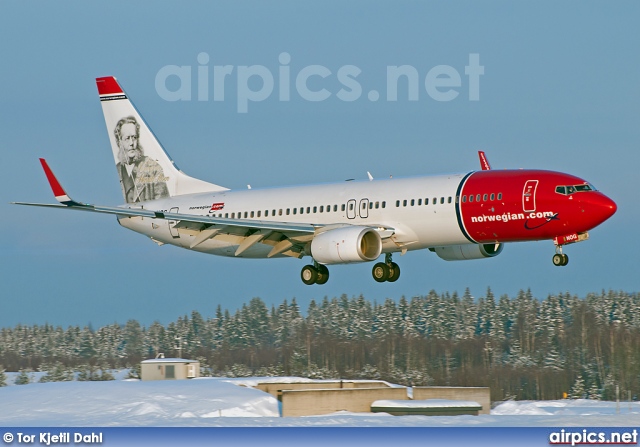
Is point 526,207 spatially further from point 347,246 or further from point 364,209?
point 347,246

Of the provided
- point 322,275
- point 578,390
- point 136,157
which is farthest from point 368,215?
point 578,390

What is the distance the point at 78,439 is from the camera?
52812 mm

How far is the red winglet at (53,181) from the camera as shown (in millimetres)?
54844

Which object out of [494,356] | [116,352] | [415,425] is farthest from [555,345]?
[415,425]

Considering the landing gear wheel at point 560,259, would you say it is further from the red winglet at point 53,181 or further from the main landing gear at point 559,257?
the red winglet at point 53,181

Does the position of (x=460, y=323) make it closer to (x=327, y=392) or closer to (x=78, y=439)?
(x=327, y=392)

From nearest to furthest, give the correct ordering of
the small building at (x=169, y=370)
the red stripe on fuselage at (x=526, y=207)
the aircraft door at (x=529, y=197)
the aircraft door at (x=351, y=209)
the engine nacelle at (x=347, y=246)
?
the red stripe on fuselage at (x=526, y=207) → the aircraft door at (x=529, y=197) → the engine nacelle at (x=347, y=246) → the aircraft door at (x=351, y=209) → the small building at (x=169, y=370)

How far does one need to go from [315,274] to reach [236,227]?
4385 mm

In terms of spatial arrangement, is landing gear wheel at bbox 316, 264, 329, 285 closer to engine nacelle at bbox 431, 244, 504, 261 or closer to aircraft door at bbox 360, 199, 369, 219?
aircraft door at bbox 360, 199, 369, 219

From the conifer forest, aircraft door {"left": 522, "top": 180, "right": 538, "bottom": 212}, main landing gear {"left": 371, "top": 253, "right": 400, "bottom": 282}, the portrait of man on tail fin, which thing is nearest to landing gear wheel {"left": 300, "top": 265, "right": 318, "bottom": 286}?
main landing gear {"left": 371, "top": 253, "right": 400, "bottom": 282}

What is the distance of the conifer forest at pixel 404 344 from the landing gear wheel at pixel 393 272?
188 feet

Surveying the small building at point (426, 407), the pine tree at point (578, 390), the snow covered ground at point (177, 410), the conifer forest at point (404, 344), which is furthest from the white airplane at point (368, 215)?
the pine tree at point (578, 390)

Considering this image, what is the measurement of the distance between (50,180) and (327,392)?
25.4 metres

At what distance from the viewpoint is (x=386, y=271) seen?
56312 mm
